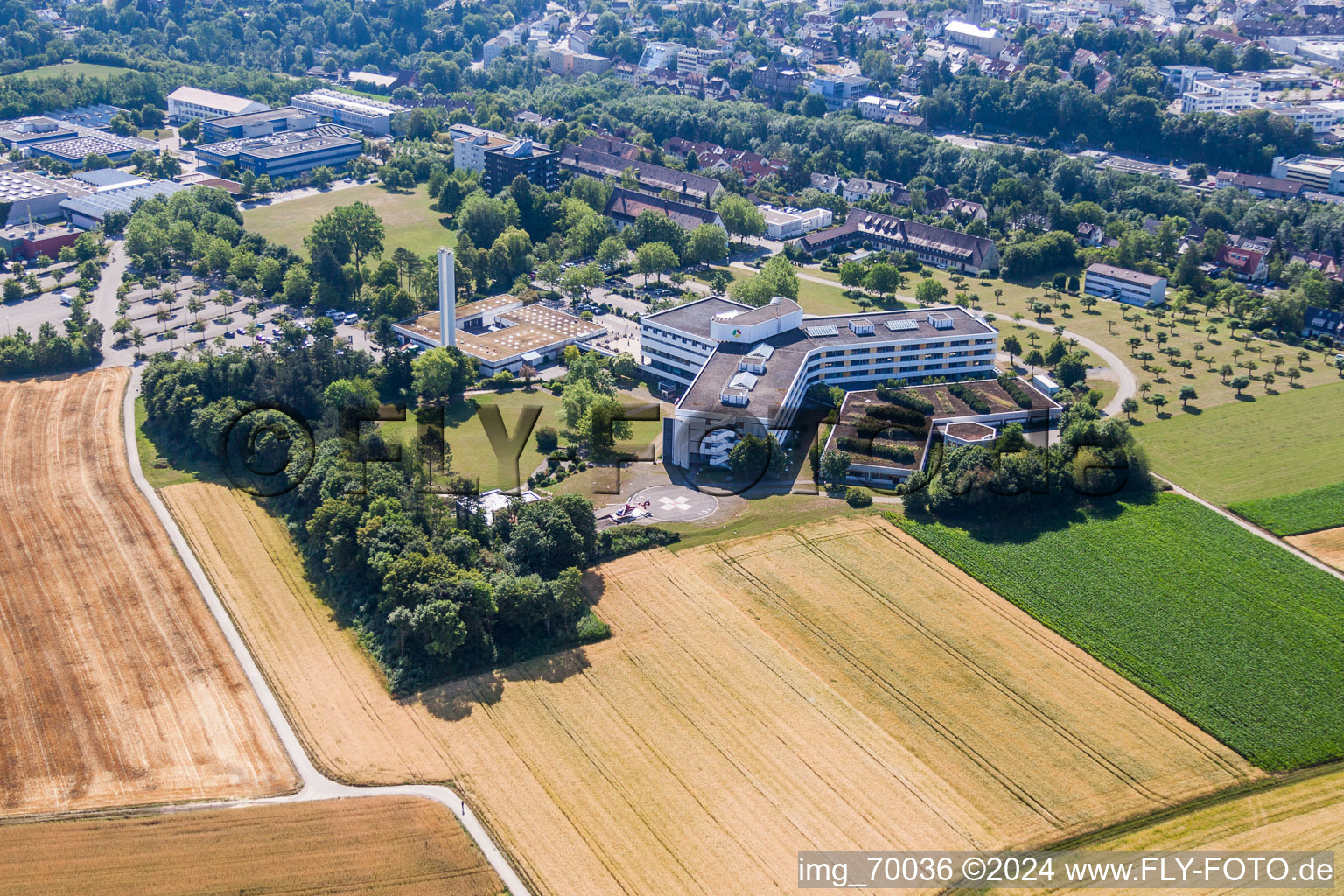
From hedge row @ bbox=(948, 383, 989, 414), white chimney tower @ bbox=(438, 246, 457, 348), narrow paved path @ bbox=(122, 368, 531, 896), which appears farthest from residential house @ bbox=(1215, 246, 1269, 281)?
narrow paved path @ bbox=(122, 368, 531, 896)

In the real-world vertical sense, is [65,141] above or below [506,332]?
above

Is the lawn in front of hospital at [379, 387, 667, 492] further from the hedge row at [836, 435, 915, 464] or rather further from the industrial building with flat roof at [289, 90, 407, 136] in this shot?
the industrial building with flat roof at [289, 90, 407, 136]

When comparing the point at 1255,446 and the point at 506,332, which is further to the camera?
the point at 506,332

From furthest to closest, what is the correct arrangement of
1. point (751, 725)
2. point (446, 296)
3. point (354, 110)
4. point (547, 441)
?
point (354, 110)
point (446, 296)
point (547, 441)
point (751, 725)

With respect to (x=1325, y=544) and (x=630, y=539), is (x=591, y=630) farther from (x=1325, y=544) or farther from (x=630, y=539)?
(x=1325, y=544)

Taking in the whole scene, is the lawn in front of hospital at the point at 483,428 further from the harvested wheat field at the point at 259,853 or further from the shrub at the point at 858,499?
the harvested wheat field at the point at 259,853

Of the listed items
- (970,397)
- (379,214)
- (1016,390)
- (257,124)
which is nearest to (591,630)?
(970,397)

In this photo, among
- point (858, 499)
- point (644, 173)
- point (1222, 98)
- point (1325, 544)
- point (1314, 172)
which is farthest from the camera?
point (1222, 98)
